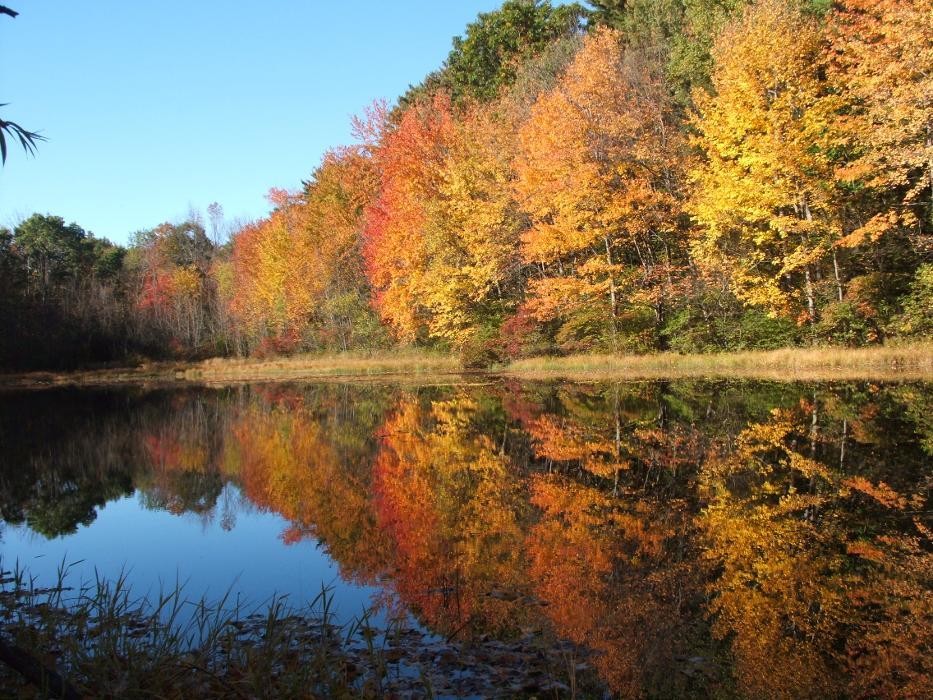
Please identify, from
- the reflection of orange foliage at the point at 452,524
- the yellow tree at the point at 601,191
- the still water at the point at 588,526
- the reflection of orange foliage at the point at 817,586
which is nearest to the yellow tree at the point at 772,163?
the yellow tree at the point at 601,191

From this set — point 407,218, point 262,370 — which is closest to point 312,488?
point 407,218

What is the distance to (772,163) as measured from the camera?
22.6 metres

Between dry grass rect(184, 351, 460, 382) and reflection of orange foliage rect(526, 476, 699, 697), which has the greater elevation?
dry grass rect(184, 351, 460, 382)

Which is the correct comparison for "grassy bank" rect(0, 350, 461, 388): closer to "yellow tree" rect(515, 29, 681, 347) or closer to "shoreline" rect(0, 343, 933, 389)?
"shoreline" rect(0, 343, 933, 389)

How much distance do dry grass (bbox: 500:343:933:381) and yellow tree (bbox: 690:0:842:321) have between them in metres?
2.28

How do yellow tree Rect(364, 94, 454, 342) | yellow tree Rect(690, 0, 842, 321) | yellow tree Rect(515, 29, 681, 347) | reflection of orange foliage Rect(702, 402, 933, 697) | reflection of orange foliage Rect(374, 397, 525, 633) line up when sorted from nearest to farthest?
reflection of orange foliage Rect(702, 402, 933, 697) → reflection of orange foliage Rect(374, 397, 525, 633) → yellow tree Rect(690, 0, 842, 321) → yellow tree Rect(515, 29, 681, 347) → yellow tree Rect(364, 94, 454, 342)

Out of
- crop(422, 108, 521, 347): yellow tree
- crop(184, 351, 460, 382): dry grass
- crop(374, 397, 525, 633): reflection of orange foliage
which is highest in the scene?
crop(422, 108, 521, 347): yellow tree

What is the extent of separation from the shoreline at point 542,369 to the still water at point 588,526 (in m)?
3.49

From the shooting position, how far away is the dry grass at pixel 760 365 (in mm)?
19328

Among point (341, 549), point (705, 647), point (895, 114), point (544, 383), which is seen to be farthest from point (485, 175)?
point (705, 647)

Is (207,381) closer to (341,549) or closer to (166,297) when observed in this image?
(166,297)

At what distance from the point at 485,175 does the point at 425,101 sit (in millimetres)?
17521

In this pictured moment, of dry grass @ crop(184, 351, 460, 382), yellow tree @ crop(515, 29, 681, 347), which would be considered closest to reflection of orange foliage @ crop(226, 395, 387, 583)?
yellow tree @ crop(515, 29, 681, 347)

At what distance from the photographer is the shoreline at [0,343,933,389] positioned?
19.9 meters
